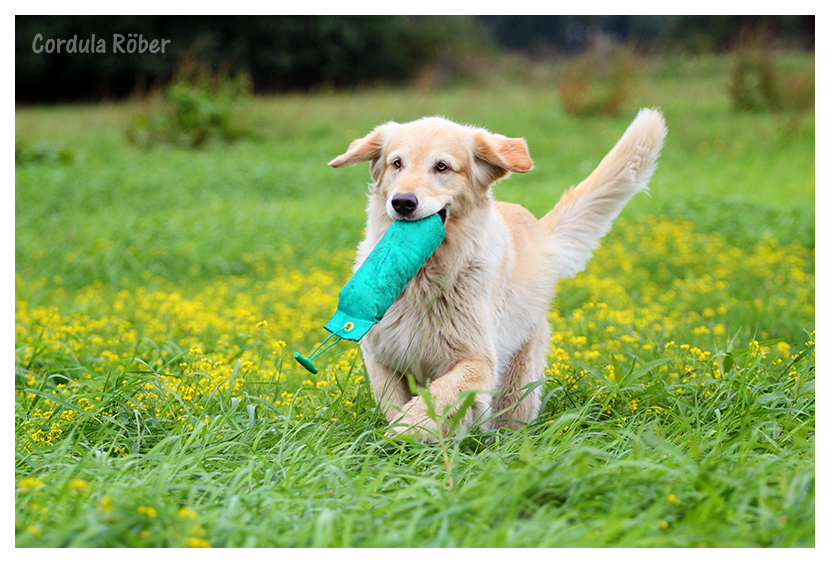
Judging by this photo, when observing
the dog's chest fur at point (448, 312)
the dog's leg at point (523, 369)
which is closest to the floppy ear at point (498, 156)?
the dog's chest fur at point (448, 312)

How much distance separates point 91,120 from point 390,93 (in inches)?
303

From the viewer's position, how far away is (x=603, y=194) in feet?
12.9

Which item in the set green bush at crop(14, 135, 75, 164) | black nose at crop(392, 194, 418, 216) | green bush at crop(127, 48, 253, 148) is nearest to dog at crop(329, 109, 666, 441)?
black nose at crop(392, 194, 418, 216)

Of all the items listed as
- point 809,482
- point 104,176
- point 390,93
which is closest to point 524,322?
point 809,482

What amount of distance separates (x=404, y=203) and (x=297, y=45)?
21.8 meters

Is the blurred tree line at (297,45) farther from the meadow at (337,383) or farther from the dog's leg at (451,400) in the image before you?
the dog's leg at (451,400)

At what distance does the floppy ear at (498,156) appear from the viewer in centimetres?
322

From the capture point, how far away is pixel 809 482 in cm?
218

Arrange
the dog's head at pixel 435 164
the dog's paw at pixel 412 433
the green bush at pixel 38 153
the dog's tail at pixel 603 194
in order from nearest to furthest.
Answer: the dog's paw at pixel 412 433 → the dog's head at pixel 435 164 → the dog's tail at pixel 603 194 → the green bush at pixel 38 153

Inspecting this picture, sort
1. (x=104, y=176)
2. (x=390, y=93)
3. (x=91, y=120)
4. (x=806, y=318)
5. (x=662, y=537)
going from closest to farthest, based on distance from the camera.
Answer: (x=662, y=537) → (x=806, y=318) → (x=104, y=176) → (x=91, y=120) → (x=390, y=93)

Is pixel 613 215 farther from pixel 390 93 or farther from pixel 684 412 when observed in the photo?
pixel 390 93

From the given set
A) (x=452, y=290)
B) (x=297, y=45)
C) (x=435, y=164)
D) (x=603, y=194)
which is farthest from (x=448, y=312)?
(x=297, y=45)

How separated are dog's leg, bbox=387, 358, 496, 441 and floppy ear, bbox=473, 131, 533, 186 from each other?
35.3 inches

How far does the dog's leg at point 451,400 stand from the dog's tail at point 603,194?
1015mm
